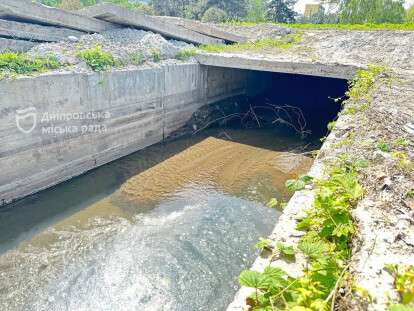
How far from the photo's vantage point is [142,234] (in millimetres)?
6016

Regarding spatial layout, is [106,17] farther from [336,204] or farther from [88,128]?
[336,204]

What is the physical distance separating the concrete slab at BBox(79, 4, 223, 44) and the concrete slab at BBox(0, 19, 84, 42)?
3.09ft

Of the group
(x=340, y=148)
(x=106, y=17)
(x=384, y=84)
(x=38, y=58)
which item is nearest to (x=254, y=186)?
(x=340, y=148)

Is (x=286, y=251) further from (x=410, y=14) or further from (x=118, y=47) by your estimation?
(x=410, y=14)

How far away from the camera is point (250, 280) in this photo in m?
2.02

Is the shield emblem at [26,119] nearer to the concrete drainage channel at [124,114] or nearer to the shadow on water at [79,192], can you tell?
the concrete drainage channel at [124,114]

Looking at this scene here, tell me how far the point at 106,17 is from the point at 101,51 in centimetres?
231

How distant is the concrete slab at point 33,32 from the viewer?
8.10 metres

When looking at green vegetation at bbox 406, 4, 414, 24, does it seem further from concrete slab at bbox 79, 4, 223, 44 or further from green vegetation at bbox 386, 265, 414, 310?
green vegetation at bbox 386, 265, 414, 310

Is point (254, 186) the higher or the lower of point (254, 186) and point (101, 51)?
the lower

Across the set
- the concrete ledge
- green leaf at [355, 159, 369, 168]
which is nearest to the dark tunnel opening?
green leaf at [355, 159, 369, 168]

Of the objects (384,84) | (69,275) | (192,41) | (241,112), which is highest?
(192,41)

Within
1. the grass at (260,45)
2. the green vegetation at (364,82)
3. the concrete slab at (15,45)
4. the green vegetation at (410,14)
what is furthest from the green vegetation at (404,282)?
the green vegetation at (410,14)

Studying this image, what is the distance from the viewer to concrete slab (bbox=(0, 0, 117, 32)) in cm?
798
